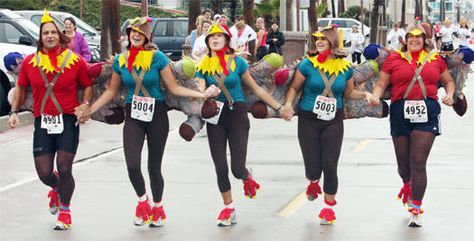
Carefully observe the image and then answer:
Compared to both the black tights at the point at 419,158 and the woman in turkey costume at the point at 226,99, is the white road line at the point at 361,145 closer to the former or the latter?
the black tights at the point at 419,158

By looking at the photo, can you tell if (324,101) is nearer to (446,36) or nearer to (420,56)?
(420,56)

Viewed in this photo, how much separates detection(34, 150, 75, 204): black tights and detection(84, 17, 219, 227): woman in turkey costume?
0.37m

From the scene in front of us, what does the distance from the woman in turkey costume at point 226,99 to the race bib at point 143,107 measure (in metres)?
0.48

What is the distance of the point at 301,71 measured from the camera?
32.5 feet

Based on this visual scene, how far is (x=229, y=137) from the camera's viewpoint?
988cm

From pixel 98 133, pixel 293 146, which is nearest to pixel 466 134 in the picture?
pixel 293 146

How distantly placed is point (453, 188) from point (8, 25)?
13632mm

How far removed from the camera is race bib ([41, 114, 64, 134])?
9.66 metres

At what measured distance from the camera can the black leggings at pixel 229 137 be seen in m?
9.80

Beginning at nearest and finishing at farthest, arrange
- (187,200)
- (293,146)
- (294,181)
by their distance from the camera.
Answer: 1. (187,200)
2. (294,181)
3. (293,146)

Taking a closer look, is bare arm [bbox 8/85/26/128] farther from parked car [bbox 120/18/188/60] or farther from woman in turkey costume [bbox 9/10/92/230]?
parked car [bbox 120/18/188/60]

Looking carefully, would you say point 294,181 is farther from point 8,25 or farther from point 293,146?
point 8,25

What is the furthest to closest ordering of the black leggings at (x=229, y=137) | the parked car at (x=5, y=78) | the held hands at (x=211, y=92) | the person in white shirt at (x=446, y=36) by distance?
the person in white shirt at (x=446, y=36)
the parked car at (x=5, y=78)
the black leggings at (x=229, y=137)
the held hands at (x=211, y=92)

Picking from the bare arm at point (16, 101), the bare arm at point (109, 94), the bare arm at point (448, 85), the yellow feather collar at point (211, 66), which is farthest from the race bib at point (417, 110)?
the bare arm at point (16, 101)
